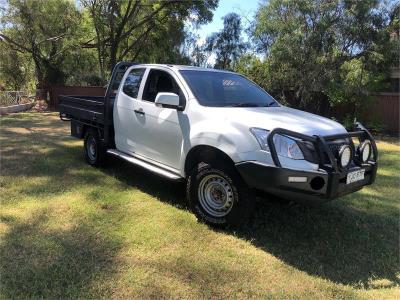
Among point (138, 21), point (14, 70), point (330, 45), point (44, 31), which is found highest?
point (138, 21)

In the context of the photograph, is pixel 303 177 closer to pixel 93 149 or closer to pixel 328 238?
pixel 328 238

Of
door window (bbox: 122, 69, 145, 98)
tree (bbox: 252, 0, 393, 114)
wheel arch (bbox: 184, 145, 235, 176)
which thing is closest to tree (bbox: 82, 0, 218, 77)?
tree (bbox: 252, 0, 393, 114)

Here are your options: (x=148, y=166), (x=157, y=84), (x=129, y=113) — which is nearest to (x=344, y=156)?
(x=148, y=166)

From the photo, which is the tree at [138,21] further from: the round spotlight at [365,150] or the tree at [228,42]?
the round spotlight at [365,150]

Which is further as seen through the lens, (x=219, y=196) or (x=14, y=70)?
(x=14, y=70)

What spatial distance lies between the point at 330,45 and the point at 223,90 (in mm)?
12644

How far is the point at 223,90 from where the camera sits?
Result: 5855mm

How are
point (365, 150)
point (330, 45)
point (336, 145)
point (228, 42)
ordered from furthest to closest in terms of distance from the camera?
1. point (228, 42)
2. point (330, 45)
3. point (365, 150)
4. point (336, 145)

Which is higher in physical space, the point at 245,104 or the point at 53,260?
the point at 245,104

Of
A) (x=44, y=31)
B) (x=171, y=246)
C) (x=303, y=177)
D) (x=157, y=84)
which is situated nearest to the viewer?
(x=303, y=177)

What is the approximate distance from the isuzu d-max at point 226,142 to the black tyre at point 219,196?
0.01 metres

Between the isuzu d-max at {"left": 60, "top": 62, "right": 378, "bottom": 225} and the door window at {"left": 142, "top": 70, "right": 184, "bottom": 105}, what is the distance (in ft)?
0.05

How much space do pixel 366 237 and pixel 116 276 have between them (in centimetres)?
299

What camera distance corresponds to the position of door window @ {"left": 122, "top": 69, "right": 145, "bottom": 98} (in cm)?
653
